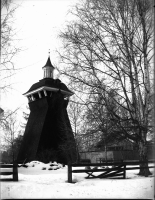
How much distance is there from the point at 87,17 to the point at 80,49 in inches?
49.7

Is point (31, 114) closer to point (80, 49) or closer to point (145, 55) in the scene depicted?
point (80, 49)

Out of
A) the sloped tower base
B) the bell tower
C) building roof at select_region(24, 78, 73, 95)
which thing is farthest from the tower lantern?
the sloped tower base

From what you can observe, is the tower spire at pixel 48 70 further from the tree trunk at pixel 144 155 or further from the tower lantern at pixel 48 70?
the tree trunk at pixel 144 155

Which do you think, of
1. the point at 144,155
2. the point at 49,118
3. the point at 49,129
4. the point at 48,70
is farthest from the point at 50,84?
the point at 144,155

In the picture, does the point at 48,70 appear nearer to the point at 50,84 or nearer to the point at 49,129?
the point at 50,84

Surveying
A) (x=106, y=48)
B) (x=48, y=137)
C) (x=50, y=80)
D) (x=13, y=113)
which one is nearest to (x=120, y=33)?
(x=106, y=48)

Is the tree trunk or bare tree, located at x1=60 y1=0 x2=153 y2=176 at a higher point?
bare tree, located at x1=60 y1=0 x2=153 y2=176

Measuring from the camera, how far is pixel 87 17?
844 cm

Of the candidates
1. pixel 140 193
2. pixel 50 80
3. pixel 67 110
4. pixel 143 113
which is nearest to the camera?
pixel 140 193

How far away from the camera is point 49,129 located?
33.7 ft

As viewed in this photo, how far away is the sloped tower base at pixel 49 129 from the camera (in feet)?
28.8

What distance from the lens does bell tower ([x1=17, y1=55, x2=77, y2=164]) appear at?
8109mm

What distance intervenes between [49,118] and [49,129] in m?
0.83

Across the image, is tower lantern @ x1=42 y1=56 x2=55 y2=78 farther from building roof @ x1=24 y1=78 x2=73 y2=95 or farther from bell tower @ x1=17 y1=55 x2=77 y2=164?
building roof @ x1=24 y1=78 x2=73 y2=95
